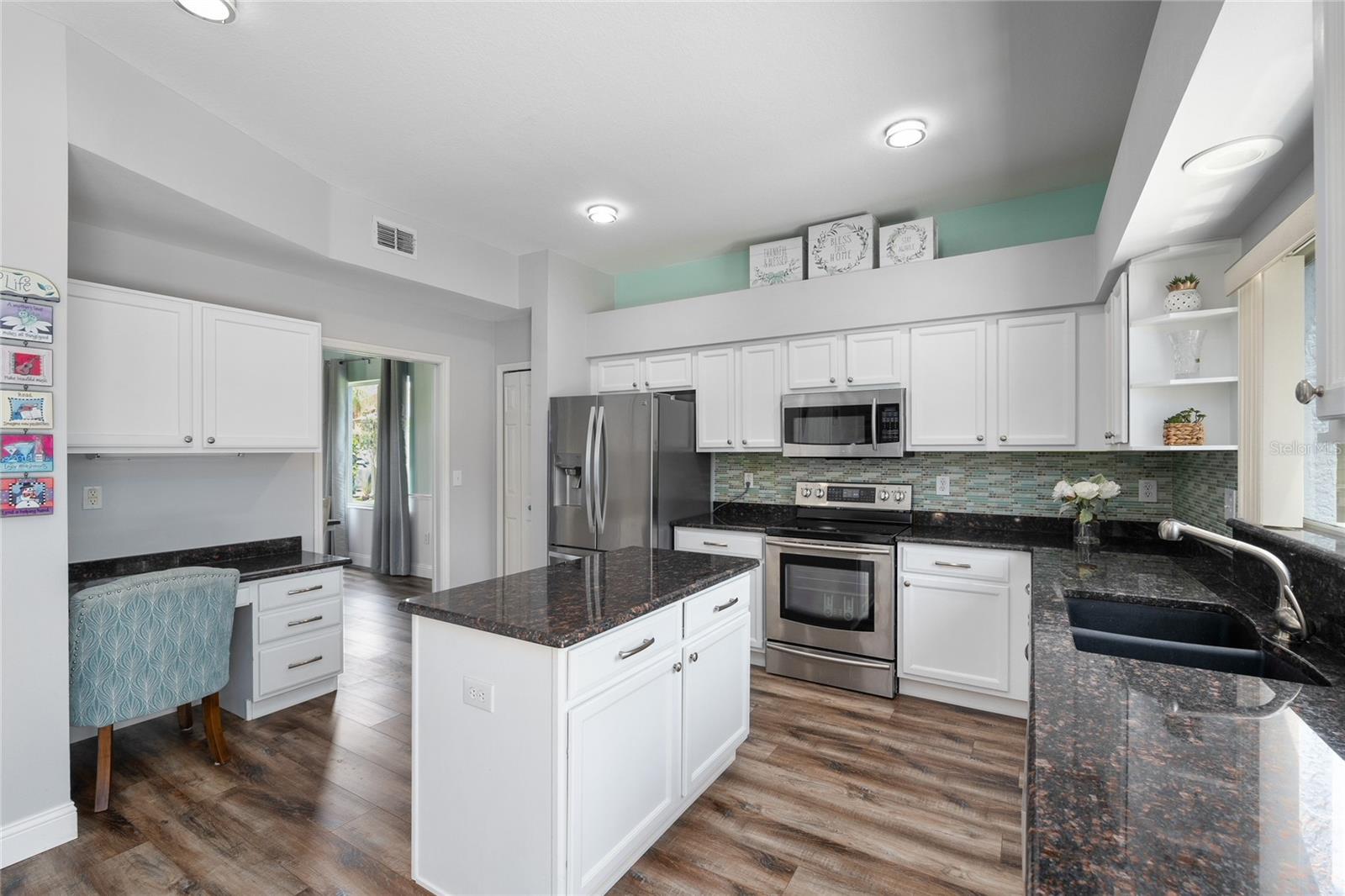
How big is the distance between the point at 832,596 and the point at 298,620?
288cm

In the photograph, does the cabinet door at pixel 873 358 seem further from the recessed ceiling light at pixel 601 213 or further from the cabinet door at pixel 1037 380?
the recessed ceiling light at pixel 601 213

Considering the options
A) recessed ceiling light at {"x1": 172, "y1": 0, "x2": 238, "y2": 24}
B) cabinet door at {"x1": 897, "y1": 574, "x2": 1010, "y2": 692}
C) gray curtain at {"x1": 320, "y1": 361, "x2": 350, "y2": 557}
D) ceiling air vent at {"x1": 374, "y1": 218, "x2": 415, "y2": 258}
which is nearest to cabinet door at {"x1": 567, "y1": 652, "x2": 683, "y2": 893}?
cabinet door at {"x1": 897, "y1": 574, "x2": 1010, "y2": 692}

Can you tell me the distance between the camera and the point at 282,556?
3484mm

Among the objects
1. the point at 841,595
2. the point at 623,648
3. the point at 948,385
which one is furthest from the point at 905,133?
the point at 623,648

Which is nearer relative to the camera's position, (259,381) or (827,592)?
(259,381)

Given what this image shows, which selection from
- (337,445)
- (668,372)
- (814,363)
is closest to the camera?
(814,363)

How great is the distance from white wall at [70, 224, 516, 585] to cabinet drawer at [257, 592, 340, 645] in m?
1.33

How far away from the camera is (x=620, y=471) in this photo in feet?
12.9

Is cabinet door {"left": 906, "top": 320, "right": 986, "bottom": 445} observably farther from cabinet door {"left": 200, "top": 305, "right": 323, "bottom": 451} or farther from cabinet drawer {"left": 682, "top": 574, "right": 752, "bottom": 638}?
cabinet door {"left": 200, "top": 305, "right": 323, "bottom": 451}

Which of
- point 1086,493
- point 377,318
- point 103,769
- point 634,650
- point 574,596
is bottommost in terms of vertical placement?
point 103,769

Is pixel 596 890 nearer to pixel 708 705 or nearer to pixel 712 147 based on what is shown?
pixel 708 705

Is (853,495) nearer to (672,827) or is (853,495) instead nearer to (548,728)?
(672,827)

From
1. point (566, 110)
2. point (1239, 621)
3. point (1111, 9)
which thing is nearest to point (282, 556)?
point (566, 110)

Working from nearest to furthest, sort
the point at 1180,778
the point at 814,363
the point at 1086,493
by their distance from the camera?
the point at 1180,778, the point at 1086,493, the point at 814,363
